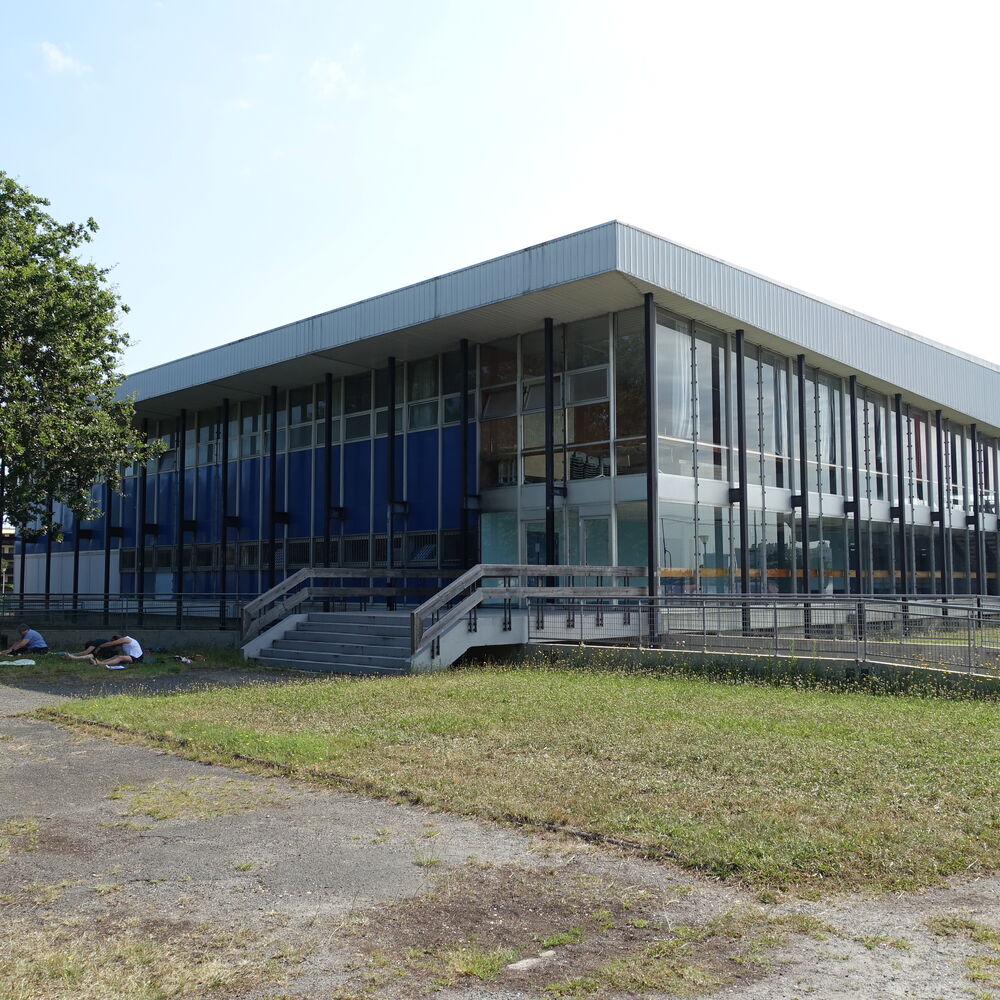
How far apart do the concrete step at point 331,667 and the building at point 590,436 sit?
4946 millimetres

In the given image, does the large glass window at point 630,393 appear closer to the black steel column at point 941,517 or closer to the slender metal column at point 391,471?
the slender metal column at point 391,471

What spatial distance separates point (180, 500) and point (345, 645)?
16.0m

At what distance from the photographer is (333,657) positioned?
1770 cm

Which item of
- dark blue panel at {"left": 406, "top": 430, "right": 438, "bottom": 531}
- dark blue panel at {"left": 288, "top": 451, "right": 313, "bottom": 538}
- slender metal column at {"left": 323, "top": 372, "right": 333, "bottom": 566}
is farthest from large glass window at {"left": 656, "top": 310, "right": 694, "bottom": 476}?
dark blue panel at {"left": 288, "top": 451, "right": 313, "bottom": 538}

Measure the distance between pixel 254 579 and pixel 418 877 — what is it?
24811mm

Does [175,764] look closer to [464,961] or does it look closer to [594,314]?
[464,961]

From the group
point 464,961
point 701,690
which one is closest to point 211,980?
point 464,961

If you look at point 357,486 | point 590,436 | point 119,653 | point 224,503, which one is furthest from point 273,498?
point 590,436

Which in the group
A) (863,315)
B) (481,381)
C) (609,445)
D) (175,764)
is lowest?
(175,764)

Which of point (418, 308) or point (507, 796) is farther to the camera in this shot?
point (418, 308)

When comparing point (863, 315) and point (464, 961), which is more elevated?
point (863, 315)

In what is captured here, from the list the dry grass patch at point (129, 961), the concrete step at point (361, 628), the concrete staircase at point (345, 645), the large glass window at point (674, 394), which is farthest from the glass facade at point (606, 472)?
the dry grass patch at point (129, 961)

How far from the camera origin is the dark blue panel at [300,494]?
1117 inches

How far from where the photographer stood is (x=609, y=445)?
21219 mm
